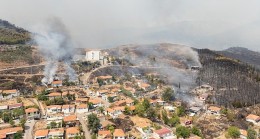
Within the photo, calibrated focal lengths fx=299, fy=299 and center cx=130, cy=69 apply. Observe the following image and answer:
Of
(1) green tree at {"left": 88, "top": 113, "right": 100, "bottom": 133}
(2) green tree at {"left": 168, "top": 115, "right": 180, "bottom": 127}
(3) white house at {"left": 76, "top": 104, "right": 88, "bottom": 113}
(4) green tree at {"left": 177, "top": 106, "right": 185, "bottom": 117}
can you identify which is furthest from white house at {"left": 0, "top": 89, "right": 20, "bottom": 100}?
(4) green tree at {"left": 177, "top": 106, "right": 185, "bottom": 117}

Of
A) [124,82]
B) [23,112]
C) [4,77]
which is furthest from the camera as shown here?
[124,82]

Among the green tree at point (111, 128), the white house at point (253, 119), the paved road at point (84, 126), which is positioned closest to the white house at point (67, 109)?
the paved road at point (84, 126)

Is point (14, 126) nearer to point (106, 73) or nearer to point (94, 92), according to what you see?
point (94, 92)

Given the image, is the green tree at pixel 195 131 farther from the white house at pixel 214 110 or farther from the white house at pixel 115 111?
the white house at pixel 115 111

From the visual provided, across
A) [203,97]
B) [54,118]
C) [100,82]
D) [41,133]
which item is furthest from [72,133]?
[203,97]

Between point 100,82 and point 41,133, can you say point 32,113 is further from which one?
point 100,82

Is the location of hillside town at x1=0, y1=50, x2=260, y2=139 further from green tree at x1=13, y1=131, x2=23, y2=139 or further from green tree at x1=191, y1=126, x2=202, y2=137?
green tree at x1=13, y1=131, x2=23, y2=139

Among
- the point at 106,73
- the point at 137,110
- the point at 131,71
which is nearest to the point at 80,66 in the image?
the point at 106,73
